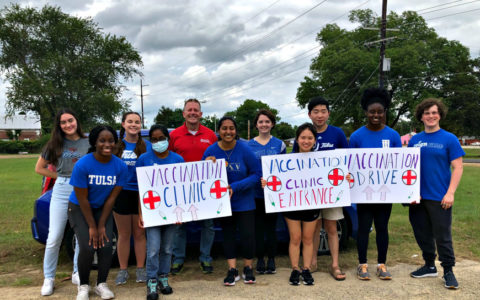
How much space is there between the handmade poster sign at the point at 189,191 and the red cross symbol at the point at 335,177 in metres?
1.08

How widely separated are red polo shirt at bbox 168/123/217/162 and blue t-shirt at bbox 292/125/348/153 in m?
1.01

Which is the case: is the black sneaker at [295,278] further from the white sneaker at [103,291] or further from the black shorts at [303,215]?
the white sneaker at [103,291]

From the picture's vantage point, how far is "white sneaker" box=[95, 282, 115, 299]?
3287mm

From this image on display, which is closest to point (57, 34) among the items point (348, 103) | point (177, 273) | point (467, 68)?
point (348, 103)

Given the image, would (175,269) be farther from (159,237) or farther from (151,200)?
(151,200)

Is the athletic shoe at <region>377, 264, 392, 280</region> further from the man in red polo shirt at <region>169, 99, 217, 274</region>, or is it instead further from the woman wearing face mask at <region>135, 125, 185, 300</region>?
the woman wearing face mask at <region>135, 125, 185, 300</region>

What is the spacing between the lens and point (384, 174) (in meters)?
3.83

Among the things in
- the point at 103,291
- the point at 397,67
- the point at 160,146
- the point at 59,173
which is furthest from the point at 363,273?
the point at 397,67

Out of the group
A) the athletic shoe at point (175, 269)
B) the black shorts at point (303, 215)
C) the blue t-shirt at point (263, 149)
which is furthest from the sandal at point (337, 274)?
the athletic shoe at point (175, 269)

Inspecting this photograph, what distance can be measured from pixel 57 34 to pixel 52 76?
4209 millimetres

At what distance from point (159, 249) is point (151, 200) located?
0.48 m

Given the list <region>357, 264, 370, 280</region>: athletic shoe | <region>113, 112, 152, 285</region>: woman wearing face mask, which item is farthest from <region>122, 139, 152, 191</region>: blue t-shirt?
<region>357, 264, 370, 280</region>: athletic shoe

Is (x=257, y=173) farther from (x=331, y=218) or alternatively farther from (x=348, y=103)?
(x=348, y=103)

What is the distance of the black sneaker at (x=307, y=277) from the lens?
11.8 feet
